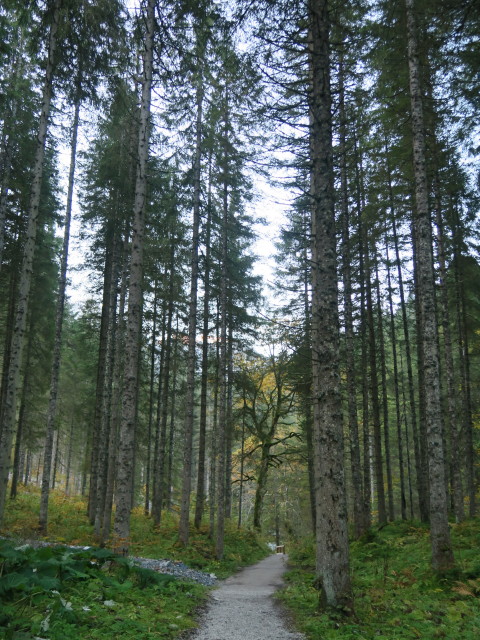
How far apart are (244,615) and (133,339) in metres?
6.05

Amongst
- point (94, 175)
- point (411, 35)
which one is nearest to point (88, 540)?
point (94, 175)

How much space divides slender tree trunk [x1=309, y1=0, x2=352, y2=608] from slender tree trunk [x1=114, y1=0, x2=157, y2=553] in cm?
434

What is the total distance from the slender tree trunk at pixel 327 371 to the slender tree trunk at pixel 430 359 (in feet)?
10.7

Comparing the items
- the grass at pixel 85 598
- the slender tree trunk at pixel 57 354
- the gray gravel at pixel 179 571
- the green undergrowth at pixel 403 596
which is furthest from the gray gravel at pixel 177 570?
the slender tree trunk at pixel 57 354

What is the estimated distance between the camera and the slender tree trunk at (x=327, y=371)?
628cm

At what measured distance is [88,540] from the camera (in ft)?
46.7

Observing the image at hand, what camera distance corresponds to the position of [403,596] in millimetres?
7629

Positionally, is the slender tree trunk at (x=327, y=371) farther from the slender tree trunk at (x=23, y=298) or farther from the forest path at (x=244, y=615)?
the slender tree trunk at (x=23, y=298)

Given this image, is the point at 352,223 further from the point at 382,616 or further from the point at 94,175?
the point at 382,616

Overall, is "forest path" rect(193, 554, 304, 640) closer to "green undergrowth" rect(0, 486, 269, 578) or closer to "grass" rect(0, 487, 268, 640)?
"grass" rect(0, 487, 268, 640)

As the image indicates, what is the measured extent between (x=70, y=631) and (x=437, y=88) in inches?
626

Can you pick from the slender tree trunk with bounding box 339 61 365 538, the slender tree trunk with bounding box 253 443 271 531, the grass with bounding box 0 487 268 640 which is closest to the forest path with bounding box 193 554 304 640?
the grass with bounding box 0 487 268 640

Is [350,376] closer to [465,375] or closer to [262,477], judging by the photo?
[465,375]

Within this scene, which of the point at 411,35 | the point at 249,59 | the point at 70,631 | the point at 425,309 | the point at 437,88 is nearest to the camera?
the point at 70,631
